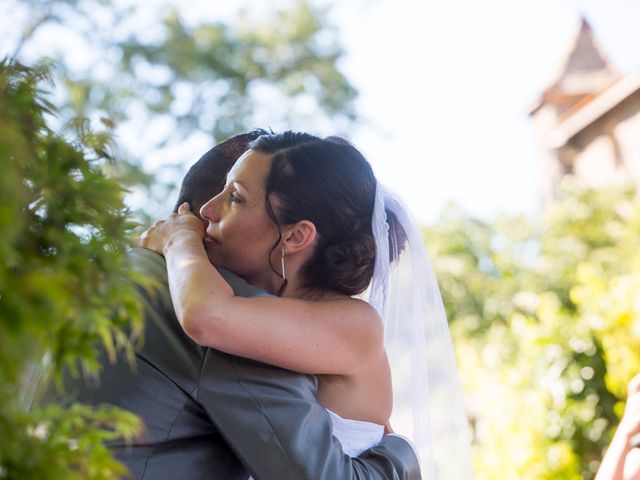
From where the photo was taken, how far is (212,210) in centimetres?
226

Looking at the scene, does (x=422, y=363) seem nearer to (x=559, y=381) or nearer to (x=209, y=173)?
(x=209, y=173)

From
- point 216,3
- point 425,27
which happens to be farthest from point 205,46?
point 425,27

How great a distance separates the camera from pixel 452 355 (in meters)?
2.76

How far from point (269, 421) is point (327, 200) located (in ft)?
2.07

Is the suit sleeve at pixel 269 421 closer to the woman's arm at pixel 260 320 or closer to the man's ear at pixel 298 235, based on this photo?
the woman's arm at pixel 260 320

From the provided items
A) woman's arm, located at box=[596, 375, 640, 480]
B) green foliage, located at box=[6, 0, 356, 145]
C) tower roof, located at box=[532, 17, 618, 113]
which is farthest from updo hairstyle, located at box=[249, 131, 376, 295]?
tower roof, located at box=[532, 17, 618, 113]

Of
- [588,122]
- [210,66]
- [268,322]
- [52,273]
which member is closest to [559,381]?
[268,322]

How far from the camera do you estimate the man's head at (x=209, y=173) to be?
8.28 feet

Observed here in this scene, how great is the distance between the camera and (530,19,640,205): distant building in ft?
67.9

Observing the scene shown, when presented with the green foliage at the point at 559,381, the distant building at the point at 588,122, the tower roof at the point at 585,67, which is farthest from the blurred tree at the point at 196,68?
the tower roof at the point at 585,67

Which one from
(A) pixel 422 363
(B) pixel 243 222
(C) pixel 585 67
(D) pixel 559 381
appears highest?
(C) pixel 585 67

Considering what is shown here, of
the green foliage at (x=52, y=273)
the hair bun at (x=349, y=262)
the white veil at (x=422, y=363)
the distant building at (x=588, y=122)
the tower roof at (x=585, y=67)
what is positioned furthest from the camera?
the tower roof at (x=585, y=67)

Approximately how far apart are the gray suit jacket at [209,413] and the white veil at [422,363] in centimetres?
65

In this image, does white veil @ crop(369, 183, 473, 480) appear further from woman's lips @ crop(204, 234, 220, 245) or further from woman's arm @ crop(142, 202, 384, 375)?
woman's lips @ crop(204, 234, 220, 245)
